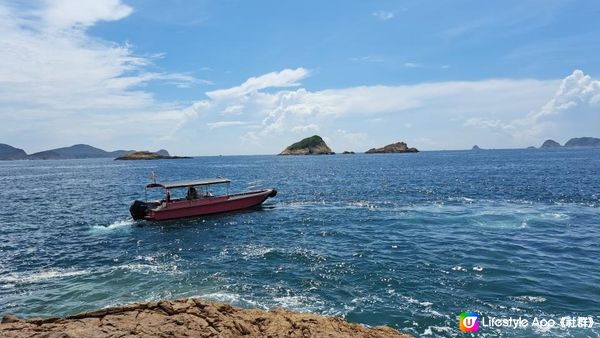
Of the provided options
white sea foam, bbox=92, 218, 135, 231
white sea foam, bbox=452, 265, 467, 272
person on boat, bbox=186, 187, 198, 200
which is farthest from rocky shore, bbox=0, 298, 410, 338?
person on boat, bbox=186, 187, 198, 200

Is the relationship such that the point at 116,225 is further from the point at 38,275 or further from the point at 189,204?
the point at 38,275

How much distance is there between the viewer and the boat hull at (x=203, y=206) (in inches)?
1383

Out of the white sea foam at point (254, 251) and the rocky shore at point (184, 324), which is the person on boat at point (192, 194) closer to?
the white sea foam at point (254, 251)

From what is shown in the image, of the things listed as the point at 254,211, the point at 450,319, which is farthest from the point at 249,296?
the point at 254,211

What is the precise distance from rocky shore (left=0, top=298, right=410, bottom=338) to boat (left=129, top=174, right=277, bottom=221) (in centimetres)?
2625

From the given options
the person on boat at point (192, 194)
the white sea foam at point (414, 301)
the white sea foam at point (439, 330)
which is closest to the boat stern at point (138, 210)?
the person on boat at point (192, 194)

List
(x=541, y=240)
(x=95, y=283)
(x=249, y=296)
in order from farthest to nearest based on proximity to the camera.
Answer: (x=541, y=240) → (x=95, y=283) → (x=249, y=296)

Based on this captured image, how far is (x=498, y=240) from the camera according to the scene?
79.4ft

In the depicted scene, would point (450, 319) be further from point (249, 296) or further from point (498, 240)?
point (498, 240)

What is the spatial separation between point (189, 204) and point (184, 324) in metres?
28.8

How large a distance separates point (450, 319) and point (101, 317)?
439 inches

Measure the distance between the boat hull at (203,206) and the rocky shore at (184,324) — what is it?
2620cm

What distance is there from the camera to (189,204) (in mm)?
36688

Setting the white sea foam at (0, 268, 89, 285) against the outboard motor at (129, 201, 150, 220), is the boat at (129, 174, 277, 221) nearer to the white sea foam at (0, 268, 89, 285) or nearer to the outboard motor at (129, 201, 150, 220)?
the outboard motor at (129, 201, 150, 220)
